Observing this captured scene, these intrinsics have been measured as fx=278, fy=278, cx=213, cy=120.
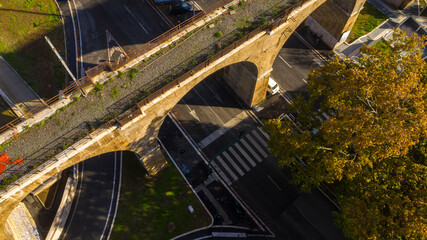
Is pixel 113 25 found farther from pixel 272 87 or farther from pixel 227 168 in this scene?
pixel 227 168

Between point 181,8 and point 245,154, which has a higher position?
point 181,8

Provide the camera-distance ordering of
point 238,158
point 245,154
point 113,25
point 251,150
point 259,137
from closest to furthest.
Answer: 1. point 238,158
2. point 245,154
3. point 251,150
4. point 259,137
5. point 113,25

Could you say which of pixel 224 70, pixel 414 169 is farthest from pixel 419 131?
pixel 224 70

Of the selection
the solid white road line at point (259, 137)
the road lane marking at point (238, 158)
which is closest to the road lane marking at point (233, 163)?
the road lane marking at point (238, 158)

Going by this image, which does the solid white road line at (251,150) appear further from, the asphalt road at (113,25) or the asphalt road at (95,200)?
the asphalt road at (113,25)

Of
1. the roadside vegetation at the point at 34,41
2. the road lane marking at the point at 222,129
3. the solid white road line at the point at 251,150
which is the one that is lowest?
the solid white road line at the point at 251,150

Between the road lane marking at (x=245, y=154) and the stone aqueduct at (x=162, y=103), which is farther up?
the stone aqueduct at (x=162, y=103)

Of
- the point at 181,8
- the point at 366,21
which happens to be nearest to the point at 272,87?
the point at 181,8
